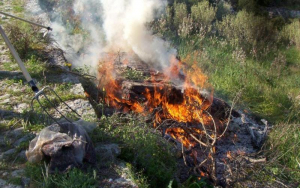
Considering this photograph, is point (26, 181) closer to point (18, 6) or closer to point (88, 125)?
point (88, 125)

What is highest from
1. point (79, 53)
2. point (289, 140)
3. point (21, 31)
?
point (21, 31)

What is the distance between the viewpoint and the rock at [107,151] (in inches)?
137

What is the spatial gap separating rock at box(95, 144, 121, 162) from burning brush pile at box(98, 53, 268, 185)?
1097mm

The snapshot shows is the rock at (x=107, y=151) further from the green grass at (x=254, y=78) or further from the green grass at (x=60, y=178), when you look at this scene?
the green grass at (x=254, y=78)

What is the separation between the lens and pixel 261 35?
923cm

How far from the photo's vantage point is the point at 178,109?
523cm

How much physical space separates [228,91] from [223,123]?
1.83 m

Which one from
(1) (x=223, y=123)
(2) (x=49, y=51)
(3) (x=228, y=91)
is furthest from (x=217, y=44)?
(2) (x=49, y=51)

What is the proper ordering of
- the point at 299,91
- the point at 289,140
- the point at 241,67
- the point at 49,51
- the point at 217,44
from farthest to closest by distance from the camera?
the point at 217,44 → the point at 241,67 → the point at 299,91 → the point at 49,51 → the point at 289,140

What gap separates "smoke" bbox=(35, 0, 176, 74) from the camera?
21.9 feet

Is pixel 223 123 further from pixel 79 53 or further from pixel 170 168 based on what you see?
pixel 79 53

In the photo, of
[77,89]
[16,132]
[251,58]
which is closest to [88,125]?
[16,132]

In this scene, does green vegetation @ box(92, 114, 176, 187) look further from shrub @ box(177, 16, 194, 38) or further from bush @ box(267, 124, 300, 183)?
shrub @ box(177, 16, 194, 38)

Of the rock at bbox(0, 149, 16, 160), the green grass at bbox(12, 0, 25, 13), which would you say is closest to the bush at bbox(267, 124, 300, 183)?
the rock at bbox(0, 149, 16, 160)
